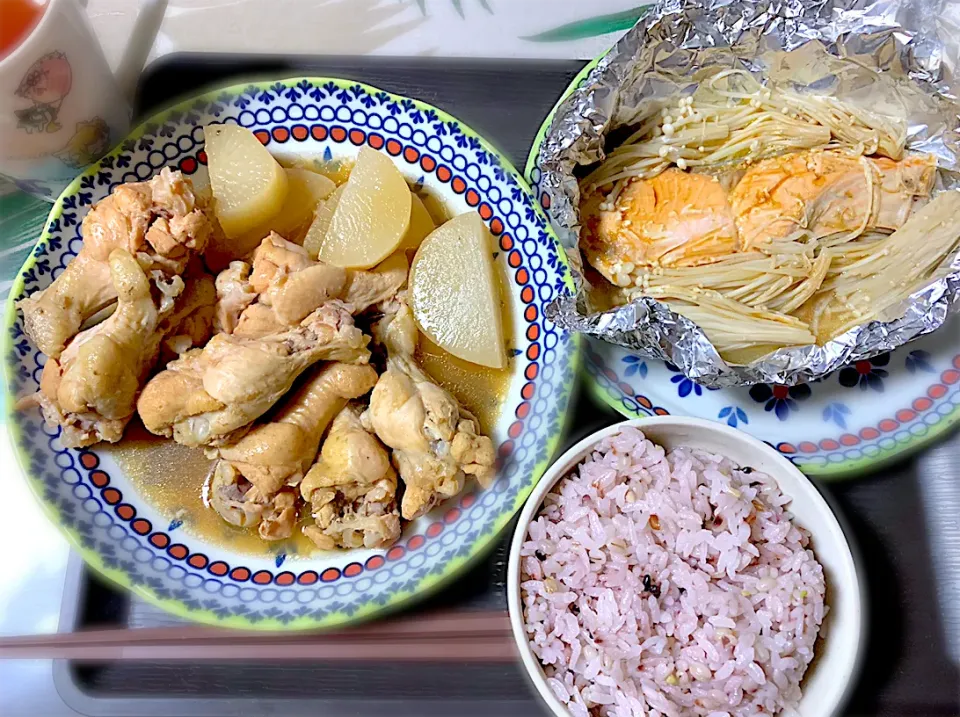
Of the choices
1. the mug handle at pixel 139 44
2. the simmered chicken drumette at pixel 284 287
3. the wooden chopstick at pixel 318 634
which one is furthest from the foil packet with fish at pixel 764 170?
the mug handle at pixel 139 44

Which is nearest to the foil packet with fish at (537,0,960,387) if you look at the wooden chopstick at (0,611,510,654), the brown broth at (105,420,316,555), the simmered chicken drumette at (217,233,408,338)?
the simmered chicken drumette at (217,233,408,338)

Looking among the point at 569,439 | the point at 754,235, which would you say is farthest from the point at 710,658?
the point at 754,235

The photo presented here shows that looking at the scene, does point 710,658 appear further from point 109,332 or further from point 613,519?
point 109,332

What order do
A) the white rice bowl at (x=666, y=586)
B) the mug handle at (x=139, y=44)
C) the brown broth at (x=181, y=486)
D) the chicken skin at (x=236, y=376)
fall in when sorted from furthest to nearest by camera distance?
1. the mug handle at (x=139, y=44)
2. the brown broth at (x=181, y=486)
3. the chicken skin at (x=236, y=376)
4. the white rice bowl at (x=666, y=586)

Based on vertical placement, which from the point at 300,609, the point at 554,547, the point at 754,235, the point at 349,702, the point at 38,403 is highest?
the point at 754,235

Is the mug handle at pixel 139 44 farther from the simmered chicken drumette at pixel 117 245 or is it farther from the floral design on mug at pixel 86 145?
the simmered chicken drumette at pixel 117 245

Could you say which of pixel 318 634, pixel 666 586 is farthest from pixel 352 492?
pixel 666 586

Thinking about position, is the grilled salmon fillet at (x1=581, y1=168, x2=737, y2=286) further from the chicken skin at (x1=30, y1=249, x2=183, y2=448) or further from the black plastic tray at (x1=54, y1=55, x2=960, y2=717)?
the chicken skin at (x1=30, y1=249, x2=183, y2=448)
